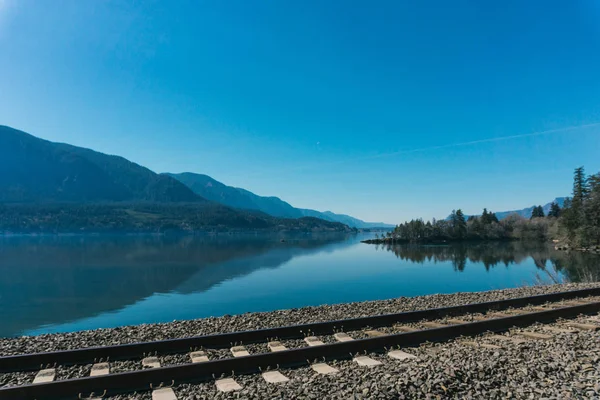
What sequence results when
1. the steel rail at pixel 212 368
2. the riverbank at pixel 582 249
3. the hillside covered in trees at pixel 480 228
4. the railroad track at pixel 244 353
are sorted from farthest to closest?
→ the hillside covered in trees at pixel 480 228, the riverbank at pixel 582 249, the railroad track at pixel 244 353, the steel rail at pixel 212 368

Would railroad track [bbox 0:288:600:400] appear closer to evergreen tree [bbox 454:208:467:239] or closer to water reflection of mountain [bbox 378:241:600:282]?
water reflection of mountain [bbox 378:241:600:282]

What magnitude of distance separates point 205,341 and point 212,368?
193cm

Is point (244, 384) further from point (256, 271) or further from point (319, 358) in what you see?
point (256, 271)

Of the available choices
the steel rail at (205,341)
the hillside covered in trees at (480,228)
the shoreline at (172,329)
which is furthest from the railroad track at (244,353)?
the hillside covered in trees at (480,228)

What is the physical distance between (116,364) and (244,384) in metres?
3.15

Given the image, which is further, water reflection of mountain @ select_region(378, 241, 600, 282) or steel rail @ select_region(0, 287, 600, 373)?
water reflection of mountain @ select_region(378, 241, 600, 282)

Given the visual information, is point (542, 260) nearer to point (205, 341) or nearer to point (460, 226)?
point (205, 341)

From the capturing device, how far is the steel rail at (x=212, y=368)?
6.01 metres

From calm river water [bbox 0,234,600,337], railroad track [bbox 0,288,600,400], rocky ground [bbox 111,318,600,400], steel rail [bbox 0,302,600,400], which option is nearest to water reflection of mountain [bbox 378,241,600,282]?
calm river water [bbox 0,234,600,337]

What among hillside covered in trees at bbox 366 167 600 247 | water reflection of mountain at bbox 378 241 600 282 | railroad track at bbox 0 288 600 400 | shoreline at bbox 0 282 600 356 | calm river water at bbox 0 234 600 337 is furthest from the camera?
hillside covered in trees at bbox 366 167 600 247

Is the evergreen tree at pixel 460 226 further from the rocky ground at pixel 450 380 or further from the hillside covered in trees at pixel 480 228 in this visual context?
the rocky ground at pixel 450 380

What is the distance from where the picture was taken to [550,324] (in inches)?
423

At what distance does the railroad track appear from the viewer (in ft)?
20.6

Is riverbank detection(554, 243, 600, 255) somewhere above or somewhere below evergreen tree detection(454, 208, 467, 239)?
below
